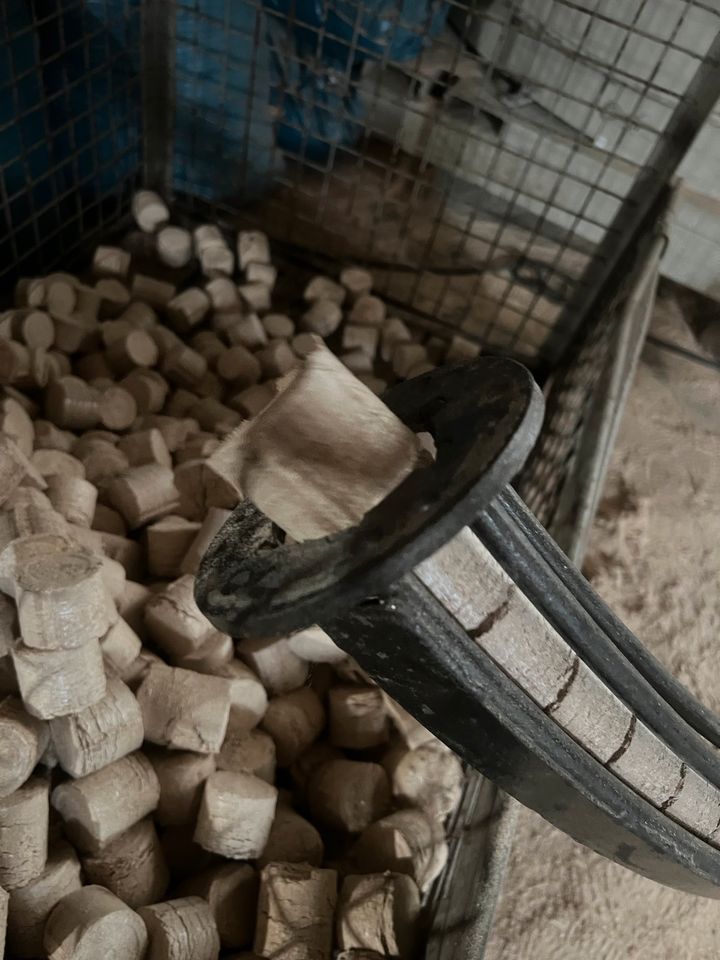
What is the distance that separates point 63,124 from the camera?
205 cm

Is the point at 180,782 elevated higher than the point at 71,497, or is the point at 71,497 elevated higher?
the point at 71,497

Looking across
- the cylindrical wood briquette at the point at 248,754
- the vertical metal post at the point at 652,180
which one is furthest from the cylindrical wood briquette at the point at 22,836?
the vertical metal post at the point at 652,180

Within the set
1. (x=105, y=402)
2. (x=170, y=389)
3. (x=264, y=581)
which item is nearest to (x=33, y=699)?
(x=264, y=581)

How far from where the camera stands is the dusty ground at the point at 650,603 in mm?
1444

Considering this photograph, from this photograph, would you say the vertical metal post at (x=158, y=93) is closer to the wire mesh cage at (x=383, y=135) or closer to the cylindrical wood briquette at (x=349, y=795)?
the wire mesh cage at (x=383, y=135)

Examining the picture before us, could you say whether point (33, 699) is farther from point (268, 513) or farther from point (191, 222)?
point (191, 222)

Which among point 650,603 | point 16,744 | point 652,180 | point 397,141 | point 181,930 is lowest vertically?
point 650,603

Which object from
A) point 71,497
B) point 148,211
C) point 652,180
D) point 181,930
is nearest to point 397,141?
point 652,180

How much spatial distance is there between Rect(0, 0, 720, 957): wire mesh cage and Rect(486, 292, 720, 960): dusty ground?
0.34 meters

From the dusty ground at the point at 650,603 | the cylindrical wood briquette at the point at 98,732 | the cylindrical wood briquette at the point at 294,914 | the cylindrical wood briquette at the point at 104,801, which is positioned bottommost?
the dusty ground at the point at 650,603

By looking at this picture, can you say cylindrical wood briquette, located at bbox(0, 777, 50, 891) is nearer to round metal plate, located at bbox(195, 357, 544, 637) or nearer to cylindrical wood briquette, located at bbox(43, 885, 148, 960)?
cylindrical wood briquette, located at bbox(43, 885, 148, 960)

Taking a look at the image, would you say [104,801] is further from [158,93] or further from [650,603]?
[158,93]

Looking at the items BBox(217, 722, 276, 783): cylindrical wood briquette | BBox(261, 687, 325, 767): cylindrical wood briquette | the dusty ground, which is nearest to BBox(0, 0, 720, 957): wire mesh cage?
the dusty ground

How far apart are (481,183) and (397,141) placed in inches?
27.6
